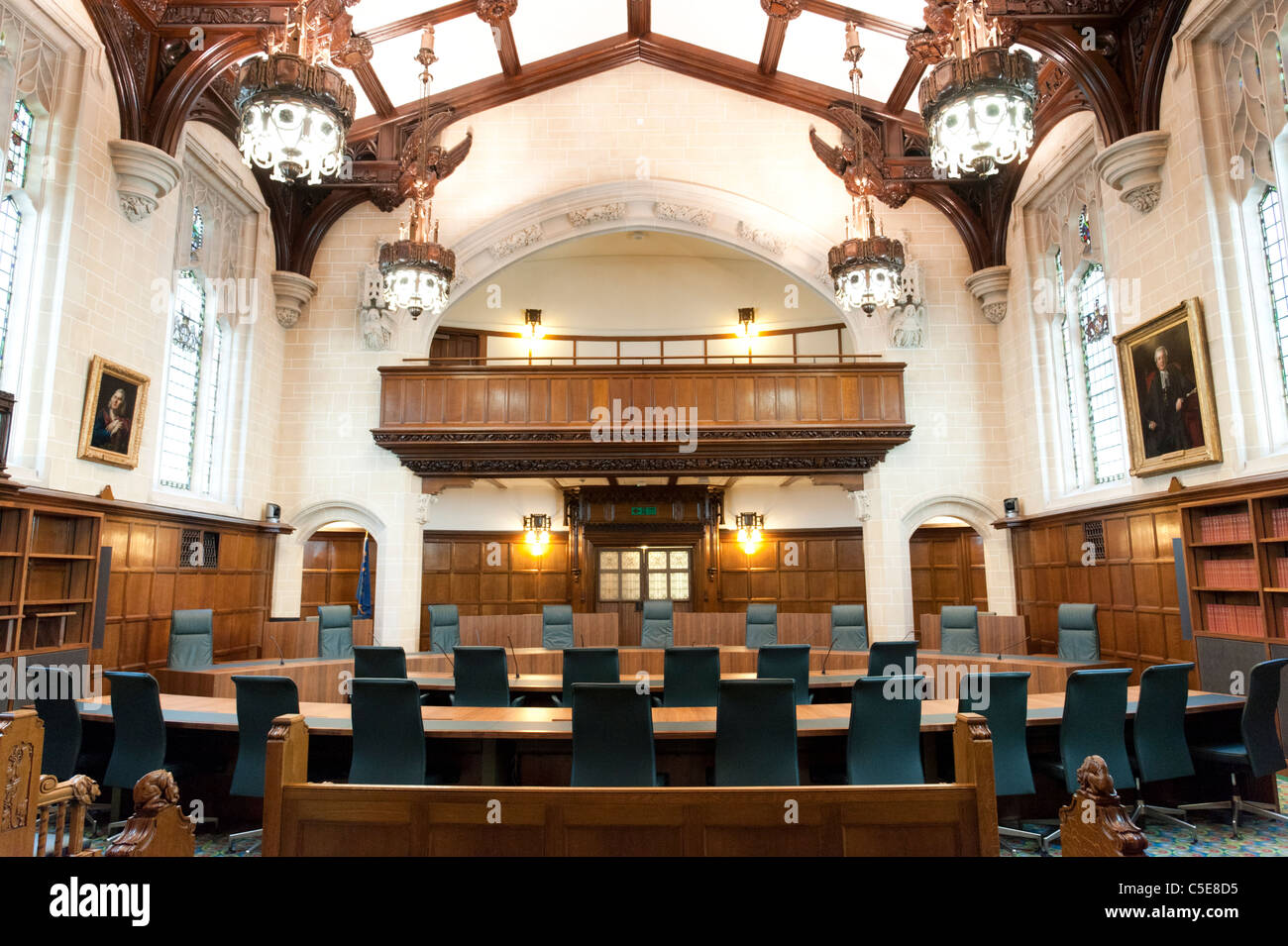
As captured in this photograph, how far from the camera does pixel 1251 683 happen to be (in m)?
4.46

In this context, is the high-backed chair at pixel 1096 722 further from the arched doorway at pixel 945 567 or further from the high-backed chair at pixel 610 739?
the arched doorway at pixel 945 567

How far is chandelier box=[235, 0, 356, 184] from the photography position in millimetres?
4602

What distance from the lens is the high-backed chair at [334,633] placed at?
29.8ft

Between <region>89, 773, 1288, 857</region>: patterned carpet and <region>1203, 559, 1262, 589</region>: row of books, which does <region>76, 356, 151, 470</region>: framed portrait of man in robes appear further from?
<region>1203, 559, 1262, 589</region>: row of books

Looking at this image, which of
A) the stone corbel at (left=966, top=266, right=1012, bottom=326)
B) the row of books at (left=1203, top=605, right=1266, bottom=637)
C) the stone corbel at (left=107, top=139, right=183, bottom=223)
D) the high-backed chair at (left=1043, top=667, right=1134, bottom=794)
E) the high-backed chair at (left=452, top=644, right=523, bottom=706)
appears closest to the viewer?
the high-backed chair at (left=1043, top=667, right=1134, bottom=794)

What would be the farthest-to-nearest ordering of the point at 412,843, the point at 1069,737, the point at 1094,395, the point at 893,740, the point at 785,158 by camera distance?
the point at 785,158 → the point at 1094,395 → the point at 1069,737 → the point at 893,740 → the point at 412,843

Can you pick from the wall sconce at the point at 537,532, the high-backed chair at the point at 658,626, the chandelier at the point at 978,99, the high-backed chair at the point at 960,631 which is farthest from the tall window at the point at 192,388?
the high-backed chair at the point at 960,631

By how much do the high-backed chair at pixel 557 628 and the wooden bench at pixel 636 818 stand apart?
7399mm

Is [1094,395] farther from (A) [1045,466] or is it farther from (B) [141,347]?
(B) [141,347]

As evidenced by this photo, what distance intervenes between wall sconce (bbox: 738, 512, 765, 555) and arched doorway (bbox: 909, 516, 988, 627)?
2838 mm

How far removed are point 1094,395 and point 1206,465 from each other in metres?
2.68

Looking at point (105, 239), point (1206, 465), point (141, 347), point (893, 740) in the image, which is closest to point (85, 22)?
point (105, 239)

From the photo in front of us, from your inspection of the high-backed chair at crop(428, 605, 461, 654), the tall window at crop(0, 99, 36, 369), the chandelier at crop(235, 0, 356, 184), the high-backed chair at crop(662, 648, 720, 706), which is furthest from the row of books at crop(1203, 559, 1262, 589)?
the tall window at crop(0, 99, 36, 369)

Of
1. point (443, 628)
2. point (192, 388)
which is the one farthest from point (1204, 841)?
point (192, 388)
